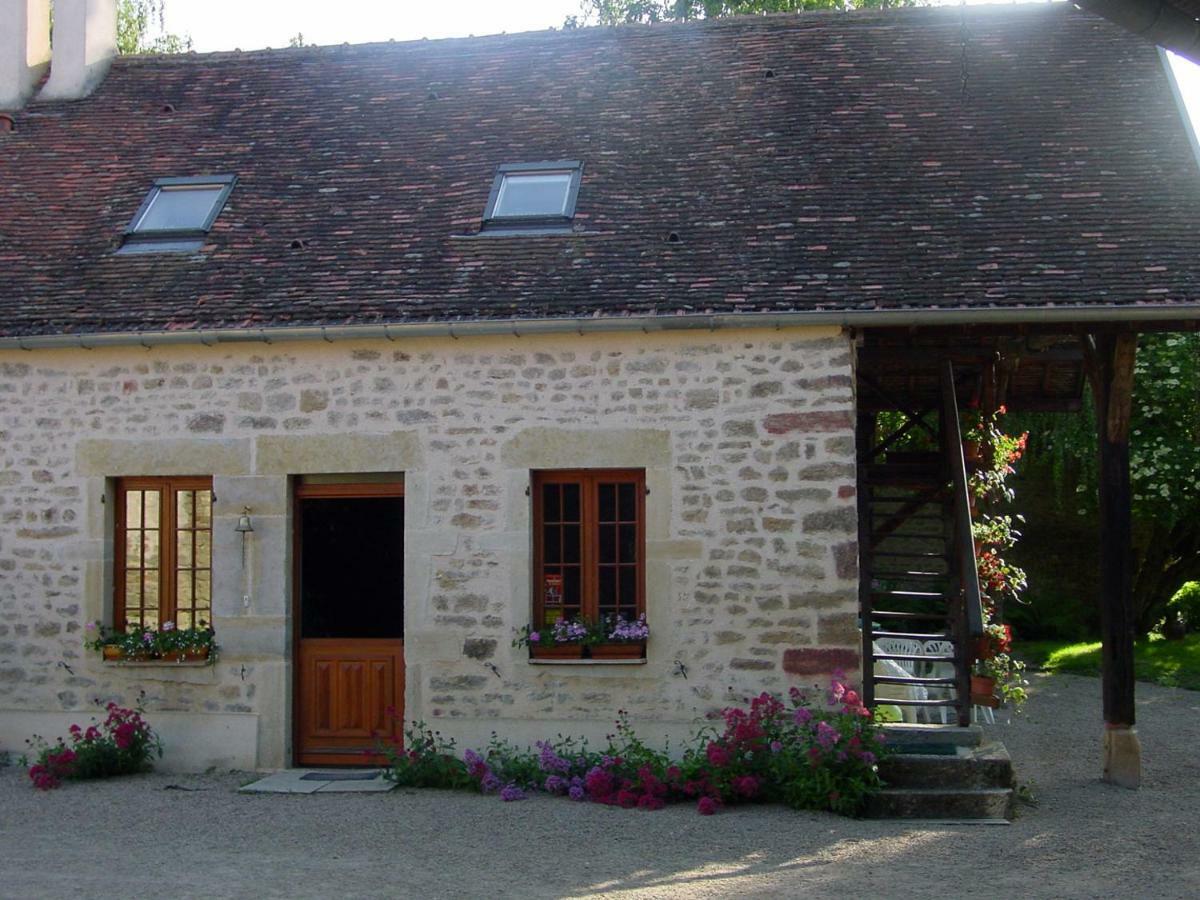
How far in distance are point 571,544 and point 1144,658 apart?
942cm

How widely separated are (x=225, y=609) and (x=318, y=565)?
26.2 inches

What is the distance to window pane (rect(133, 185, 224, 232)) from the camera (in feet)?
33.6

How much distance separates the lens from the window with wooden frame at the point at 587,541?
8.92m

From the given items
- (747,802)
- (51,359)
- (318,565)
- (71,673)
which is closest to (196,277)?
(51,359)

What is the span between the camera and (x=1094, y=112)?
401 inches

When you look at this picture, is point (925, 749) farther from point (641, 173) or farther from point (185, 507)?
point (185, 507)

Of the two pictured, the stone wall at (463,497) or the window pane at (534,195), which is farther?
the window pane at (534,195)

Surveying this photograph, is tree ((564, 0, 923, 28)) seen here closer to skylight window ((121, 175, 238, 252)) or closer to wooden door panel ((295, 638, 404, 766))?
skylight window ((121, 175, 238, 252))

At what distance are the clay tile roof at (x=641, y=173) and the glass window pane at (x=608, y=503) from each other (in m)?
1.19

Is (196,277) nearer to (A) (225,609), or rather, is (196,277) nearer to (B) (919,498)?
(A) (225,609)

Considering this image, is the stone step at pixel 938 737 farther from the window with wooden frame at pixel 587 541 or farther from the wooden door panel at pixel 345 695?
the wooden door panel at pixel 345 695

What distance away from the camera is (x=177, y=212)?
10.4 metres

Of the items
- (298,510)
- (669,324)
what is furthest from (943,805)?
(298,510)

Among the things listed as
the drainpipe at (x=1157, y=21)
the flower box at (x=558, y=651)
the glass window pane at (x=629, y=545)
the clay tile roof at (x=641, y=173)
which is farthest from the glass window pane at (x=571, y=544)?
the drainpipe at (x=1157, y=21)
